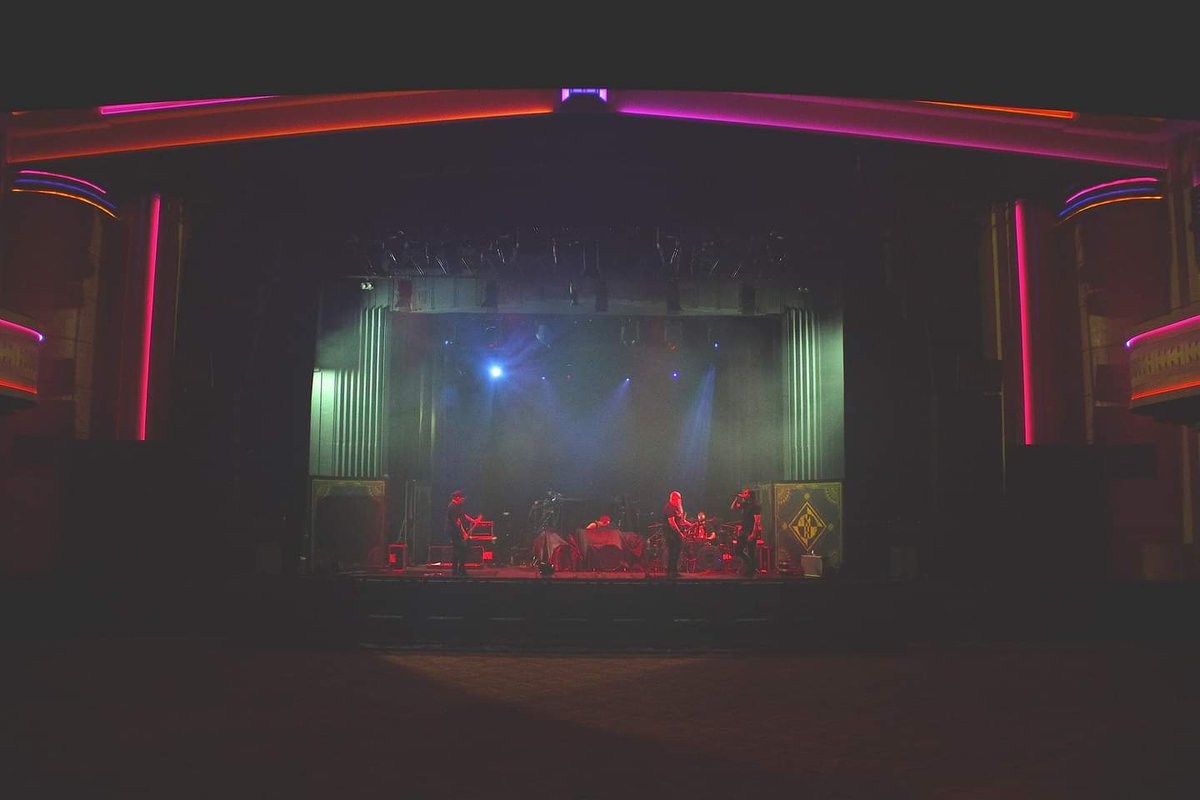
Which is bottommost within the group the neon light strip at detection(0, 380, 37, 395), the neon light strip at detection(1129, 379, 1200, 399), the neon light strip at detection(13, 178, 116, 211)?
the neon light strip at detection(0, 380, 37, 395)

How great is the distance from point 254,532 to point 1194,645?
1063 centimetres

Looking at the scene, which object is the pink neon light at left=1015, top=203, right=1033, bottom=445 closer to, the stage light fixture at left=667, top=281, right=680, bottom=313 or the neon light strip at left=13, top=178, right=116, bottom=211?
the stage light fixture at left=667, top=281, right=680, bottom=313

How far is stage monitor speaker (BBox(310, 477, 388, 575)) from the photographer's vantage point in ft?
38.2

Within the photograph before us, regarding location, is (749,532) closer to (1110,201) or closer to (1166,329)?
(1166,329)

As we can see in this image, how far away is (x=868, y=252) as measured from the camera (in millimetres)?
11258

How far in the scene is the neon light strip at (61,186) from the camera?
9766 mm

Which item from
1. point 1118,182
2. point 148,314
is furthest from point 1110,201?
point 148,314

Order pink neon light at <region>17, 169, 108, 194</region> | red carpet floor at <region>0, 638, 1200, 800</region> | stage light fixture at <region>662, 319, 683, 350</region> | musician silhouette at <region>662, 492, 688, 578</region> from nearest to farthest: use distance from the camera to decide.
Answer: red carpet floor at <region>0, 638, 1200, 800</region> < pink neon light at <region>17, 169, 108, 194</region> < musician silhouette at <region>662, 492, 688, 578</region> < stage light fixture at <region>662, 319, 683, 350</region>

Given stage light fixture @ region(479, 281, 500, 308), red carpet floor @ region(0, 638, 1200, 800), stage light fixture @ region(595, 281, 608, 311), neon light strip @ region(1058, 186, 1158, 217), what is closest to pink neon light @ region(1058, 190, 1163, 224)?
neon light strip @ region(1058, 186, 1158, 217)

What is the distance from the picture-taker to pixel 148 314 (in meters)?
10.5

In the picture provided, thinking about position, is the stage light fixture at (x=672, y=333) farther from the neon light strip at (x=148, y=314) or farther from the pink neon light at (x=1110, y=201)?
the neon light strip at (x=148, y=314)

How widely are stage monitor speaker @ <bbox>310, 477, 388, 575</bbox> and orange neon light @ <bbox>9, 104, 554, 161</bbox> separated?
468 centimetres

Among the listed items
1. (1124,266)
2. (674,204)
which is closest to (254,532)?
(674,204)

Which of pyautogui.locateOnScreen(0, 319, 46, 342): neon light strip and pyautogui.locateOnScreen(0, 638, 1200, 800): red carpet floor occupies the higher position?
pyautogui.locateOnScreen(0, 319, 46, 342): neon light strip
